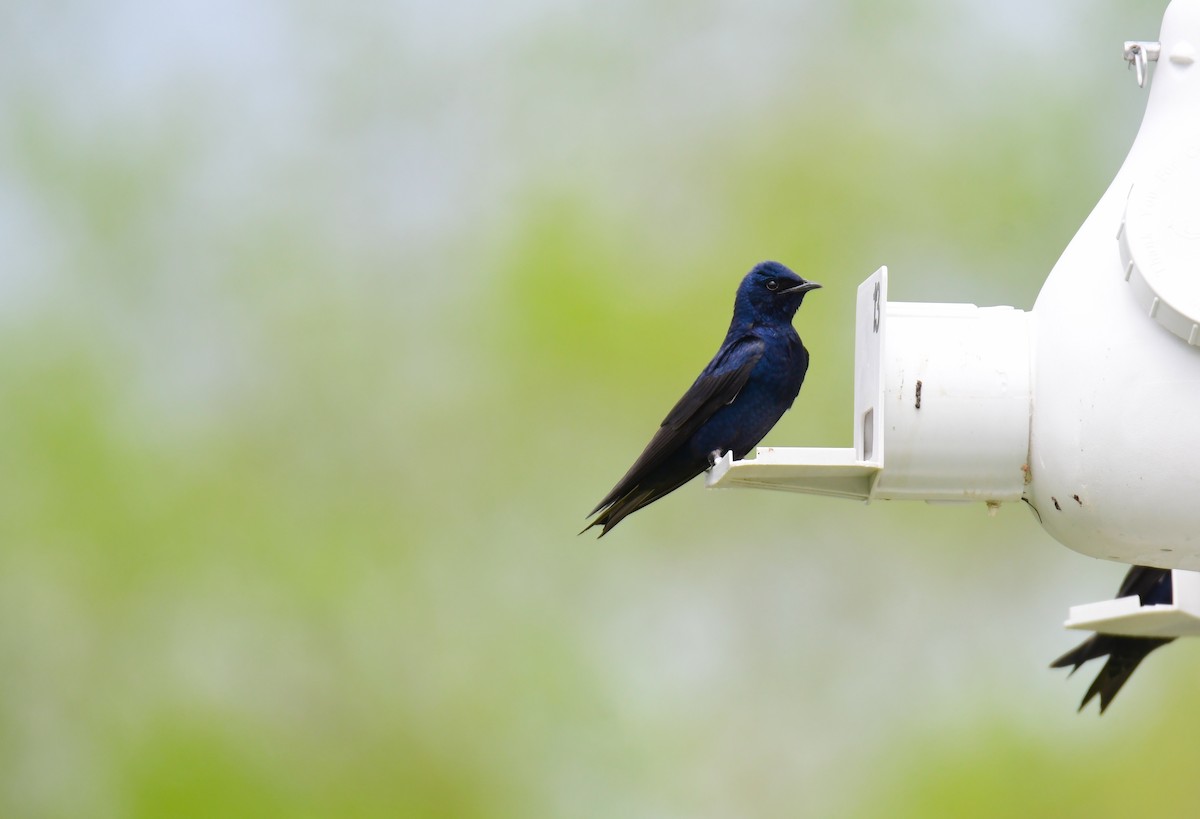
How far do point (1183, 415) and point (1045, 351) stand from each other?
339 millimetres

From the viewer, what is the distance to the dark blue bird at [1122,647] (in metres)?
5.95

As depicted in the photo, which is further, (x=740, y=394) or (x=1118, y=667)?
(x=1118, y=667)

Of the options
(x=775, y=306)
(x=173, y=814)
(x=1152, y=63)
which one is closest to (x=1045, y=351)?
(x=1152, y=63)

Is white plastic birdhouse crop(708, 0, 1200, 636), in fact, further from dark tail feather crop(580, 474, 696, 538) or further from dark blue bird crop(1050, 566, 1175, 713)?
dark blue bird crop(1050, 566, 1175, 713)

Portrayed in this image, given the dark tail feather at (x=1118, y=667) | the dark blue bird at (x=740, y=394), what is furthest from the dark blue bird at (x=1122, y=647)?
the dark blue bird at (x=740, y=394)

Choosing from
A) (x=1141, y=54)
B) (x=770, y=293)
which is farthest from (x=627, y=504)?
(x=1141, y=54)

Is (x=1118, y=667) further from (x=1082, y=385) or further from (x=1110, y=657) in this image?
(x=1082, y=385)

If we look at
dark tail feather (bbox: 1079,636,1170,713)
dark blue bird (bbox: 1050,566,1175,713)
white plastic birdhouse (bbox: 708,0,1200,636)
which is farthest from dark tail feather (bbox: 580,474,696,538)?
dark tail feather (bbox: 1079,636,1170,713)

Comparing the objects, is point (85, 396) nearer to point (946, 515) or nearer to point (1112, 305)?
point (946, 515)

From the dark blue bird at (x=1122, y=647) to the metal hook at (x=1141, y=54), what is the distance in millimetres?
2859

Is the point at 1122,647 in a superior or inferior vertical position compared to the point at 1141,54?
inferior

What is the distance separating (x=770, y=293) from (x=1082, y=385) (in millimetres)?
1852

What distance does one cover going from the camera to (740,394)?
16.1 ft

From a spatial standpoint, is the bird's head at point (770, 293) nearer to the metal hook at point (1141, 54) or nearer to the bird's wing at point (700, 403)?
the bird's wing at point (700, 403)
